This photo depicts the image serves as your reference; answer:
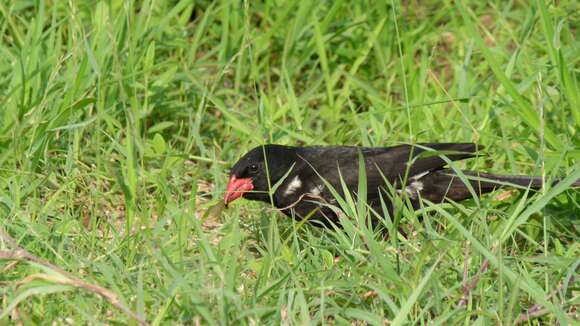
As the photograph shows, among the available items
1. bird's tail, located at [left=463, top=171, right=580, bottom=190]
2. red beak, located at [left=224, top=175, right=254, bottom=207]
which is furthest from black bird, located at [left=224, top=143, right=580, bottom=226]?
bird's tail, located at [left=463, top=171, right=580, bottom=190]

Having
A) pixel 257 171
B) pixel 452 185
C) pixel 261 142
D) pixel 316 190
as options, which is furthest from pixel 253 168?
pixel 452 185

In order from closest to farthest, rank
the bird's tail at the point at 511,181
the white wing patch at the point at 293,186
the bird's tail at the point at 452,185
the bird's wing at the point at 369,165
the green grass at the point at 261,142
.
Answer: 1. the green grass at the point at 261,142
2. the bird's tail at the point at 511,181
3. the bird's tail at the point at 452,185
4. the bird's wing at the point at 369,165
5. the white wing patch at the point at 293,186

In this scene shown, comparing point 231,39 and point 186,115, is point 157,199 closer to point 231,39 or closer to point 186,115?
point 186,115

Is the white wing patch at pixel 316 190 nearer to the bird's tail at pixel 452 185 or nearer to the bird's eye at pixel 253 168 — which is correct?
the bird's eye at pixel 253 168

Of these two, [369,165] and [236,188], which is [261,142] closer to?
[236,188]

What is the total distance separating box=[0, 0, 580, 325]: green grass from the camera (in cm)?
412

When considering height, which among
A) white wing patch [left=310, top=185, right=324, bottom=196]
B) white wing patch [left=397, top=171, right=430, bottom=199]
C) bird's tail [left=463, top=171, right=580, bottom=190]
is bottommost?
white wing patch [left=310, top=185, right=324, bottom=196]

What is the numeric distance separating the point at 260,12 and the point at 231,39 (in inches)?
14.0

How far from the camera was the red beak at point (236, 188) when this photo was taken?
555cm

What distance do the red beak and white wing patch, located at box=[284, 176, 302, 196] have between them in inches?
7.8

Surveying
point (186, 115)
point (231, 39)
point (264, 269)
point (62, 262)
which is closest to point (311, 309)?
point (264, 269)

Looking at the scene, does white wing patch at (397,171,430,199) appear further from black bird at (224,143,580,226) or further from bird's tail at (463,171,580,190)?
bird's tail at (463,171,580,190)

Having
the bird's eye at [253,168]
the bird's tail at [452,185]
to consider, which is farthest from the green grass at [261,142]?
the bird's eye at [253,168]

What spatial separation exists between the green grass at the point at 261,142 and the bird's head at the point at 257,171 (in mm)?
153
